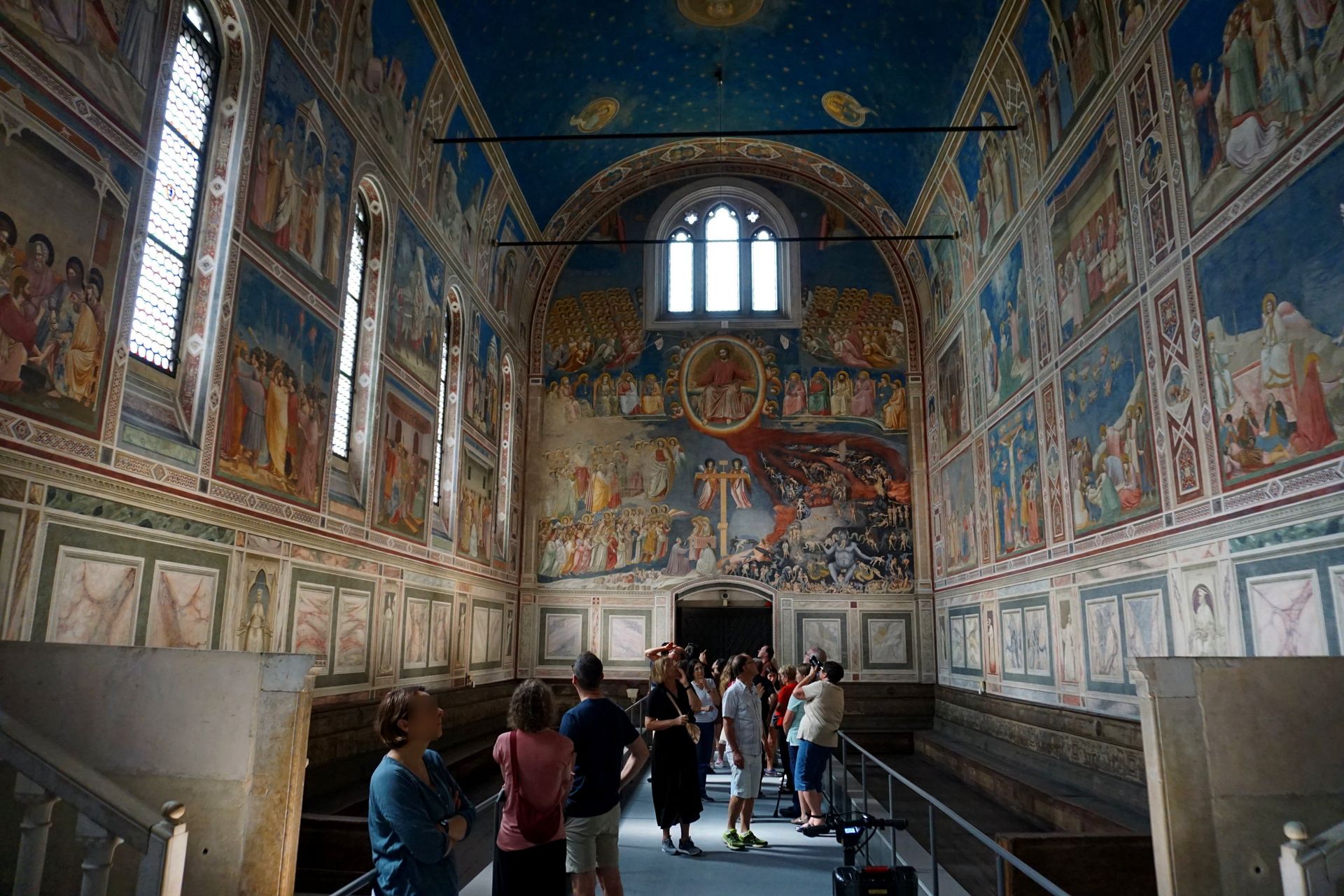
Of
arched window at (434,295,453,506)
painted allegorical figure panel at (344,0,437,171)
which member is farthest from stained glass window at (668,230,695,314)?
painted allegorical figure panel at (344,0,437,171)

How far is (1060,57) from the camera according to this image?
13359mm

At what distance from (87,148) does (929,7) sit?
13.4 meters

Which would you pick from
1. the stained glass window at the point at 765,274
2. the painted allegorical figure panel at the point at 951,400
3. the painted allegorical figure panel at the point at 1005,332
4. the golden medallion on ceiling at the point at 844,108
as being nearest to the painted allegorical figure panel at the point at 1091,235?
the painted allegorical figure panel at the point at 1005,332

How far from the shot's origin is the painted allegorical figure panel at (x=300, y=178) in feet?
34.4

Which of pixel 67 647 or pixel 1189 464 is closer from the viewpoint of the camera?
pixel 67 647

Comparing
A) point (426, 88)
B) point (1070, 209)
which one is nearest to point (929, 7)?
point (1070, 209)

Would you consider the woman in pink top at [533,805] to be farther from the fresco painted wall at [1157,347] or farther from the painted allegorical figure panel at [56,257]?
the fresco painted wall at [1157,347]

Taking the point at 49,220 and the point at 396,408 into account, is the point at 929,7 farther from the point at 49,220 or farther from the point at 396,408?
the point at 49,220

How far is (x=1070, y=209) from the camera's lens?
1313 centimetres

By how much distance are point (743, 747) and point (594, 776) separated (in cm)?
371

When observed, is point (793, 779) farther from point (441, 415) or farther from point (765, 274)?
point (765, 274)

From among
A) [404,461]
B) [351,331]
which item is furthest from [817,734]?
[351,331]

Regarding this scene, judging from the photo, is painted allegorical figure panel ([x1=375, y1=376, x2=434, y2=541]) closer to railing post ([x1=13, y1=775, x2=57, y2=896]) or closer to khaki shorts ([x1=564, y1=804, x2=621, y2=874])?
khaki shorts ([x1=564, y1=804, x2=621, y2=874])

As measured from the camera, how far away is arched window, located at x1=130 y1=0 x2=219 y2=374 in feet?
29.1
